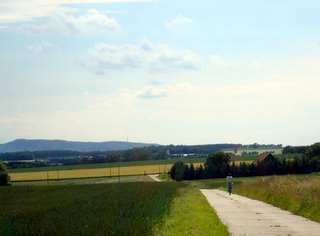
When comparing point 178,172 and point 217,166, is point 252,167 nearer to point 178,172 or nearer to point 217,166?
point 217,166

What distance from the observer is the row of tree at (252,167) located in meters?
95.2

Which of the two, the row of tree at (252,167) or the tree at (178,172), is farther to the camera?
the tree at (178,172)

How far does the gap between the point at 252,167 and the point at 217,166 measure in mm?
7105

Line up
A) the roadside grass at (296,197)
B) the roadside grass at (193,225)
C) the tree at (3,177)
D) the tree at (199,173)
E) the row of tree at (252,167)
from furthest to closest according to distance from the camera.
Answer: the tree at (199,173), the tree at (3,177), the row of tree at (252,167), the roadside grass at (296,197), the roadside grass at (193,225)

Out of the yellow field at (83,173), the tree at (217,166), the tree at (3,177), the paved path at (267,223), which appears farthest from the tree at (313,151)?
the paved path at (267,223)

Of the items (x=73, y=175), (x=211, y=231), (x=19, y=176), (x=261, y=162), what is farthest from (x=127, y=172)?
(x=211, y=231)

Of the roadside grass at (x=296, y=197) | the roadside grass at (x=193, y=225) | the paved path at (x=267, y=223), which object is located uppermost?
the roadside grass at (x=296, y=197)

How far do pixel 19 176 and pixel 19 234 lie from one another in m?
107

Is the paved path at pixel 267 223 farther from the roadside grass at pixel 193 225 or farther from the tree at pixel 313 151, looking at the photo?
the tree at pixel 313 151

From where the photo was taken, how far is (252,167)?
101 meters

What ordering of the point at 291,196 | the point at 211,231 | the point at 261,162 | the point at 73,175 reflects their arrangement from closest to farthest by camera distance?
the point at 211,231, the point at 291,196, the point at 261,162, the point at 73,175

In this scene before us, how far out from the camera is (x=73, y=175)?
4754 inches

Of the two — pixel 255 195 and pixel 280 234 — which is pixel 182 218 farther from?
pixel 255 195

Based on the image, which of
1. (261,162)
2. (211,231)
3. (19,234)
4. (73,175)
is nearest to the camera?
(19,234)
